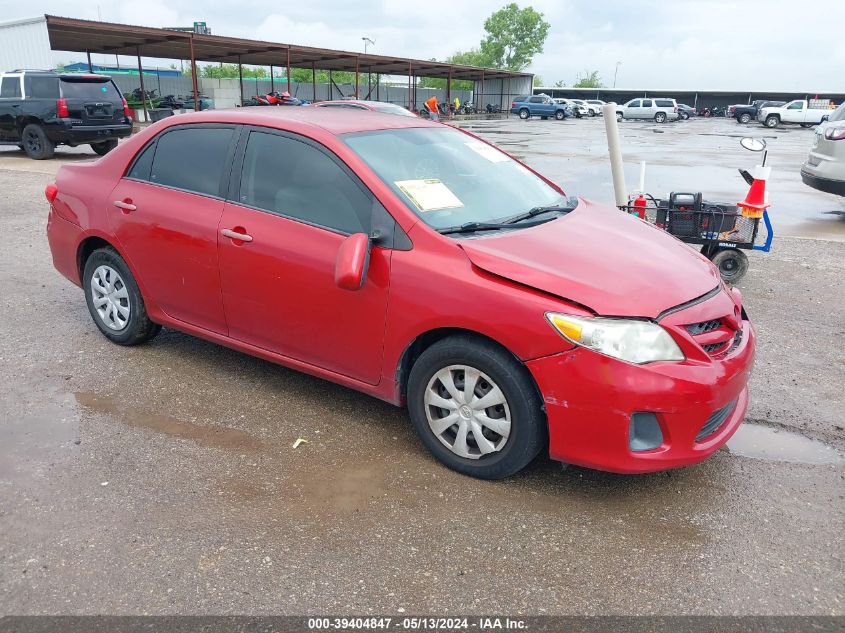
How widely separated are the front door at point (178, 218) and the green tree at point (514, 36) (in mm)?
109313

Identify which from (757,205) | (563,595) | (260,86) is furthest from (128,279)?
(260,86)

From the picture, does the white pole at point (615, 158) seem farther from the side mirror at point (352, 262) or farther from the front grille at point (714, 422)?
the side mirror at point (352, 262)

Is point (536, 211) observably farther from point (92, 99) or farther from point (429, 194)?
point (92, 99)

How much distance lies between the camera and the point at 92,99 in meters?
15.5

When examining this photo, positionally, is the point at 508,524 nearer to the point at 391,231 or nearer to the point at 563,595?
the point at 563,595

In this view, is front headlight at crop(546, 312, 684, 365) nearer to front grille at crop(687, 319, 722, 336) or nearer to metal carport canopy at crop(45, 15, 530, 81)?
front grille at crop(687, 319, 722, 336)

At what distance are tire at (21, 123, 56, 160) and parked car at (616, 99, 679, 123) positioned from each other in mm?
41781

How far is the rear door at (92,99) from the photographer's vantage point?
49.8 feet

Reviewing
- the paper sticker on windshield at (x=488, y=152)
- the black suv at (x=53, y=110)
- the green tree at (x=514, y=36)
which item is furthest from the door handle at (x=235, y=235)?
the green tree at (x=514, y=36)

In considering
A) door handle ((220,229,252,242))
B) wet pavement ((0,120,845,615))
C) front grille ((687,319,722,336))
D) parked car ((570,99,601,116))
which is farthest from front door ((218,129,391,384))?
parked car ((570,99,601,116))

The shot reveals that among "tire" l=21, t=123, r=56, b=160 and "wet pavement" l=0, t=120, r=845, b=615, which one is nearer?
"wet pavement" l=0, t=120, r=845, b=615

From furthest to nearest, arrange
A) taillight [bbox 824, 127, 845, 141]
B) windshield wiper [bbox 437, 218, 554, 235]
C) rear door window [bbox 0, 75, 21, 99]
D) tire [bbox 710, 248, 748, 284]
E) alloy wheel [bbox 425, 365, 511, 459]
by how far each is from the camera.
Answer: rear door window [bbox 0, 75, 21, 99]
taillight [bbox 824, 127, 845, 141]
tire [bbox 710, 248, 748, 284]
windshield wiper [bbox 437, 218, 554, 235]
alloy wheel [bbox 425, 365, 511, 459]

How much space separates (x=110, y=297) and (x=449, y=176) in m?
2.51

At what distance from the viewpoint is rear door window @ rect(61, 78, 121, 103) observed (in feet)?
49.9
